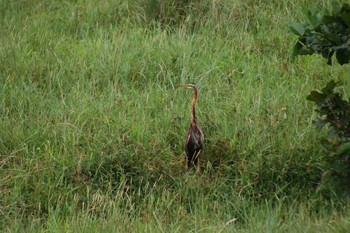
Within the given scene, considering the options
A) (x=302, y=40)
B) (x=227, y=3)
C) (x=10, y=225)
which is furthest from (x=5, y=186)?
(x=227, y=3)

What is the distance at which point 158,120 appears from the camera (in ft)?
20.2

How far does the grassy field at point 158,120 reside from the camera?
17.5 feet

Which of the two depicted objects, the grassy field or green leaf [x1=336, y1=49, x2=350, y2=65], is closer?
green leaf [x1=336, y1=49, x2=350, y2=65]

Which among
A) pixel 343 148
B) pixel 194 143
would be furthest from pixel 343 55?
pixel 194 143

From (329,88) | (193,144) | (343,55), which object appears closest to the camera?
(343,55)

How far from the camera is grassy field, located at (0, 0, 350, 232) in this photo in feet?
17.5

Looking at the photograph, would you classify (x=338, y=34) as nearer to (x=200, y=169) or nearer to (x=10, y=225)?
(x=200, y=169)

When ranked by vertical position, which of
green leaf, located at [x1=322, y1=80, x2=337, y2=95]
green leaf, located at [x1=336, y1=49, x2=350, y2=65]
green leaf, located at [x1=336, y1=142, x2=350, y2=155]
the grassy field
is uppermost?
green leaf, located at [x1=336, y1=49, x2=350, y2=65]

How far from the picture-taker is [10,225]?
5.20 meters

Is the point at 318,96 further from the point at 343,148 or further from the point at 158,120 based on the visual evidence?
the point at 158,120

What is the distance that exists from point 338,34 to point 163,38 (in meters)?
2.35

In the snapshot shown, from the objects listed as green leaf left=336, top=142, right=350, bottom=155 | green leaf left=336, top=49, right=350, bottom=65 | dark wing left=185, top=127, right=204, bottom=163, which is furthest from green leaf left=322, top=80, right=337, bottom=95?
dark wing left=185, top=127, right=204, bottom=163

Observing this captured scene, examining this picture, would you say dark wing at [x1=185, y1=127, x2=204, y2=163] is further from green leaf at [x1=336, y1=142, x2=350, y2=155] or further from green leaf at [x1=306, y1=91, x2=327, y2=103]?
green leaf at [x1=336, y1=142, x2=350, y2=155]

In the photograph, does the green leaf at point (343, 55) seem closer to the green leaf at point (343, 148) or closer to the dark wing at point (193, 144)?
the green leaf at point (343, 148)
